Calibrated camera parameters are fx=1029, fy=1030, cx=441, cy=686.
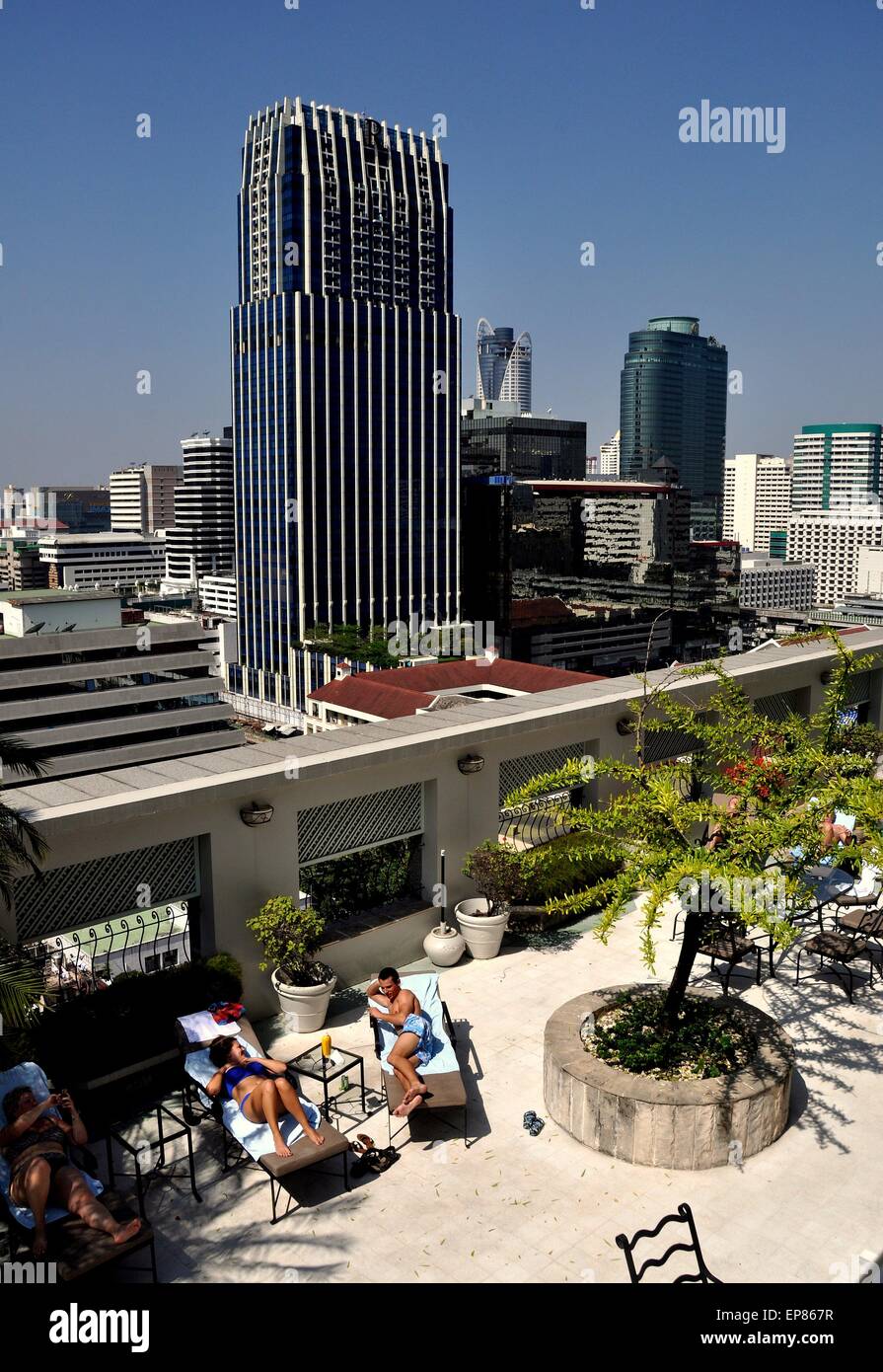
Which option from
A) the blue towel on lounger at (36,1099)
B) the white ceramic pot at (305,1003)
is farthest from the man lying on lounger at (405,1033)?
the blue towel on lounger at (36,1099)

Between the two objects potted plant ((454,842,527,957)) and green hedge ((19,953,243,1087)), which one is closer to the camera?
green hedge ((19,953,243,1087))

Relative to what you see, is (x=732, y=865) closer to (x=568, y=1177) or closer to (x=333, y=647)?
(x=568, y=1177)

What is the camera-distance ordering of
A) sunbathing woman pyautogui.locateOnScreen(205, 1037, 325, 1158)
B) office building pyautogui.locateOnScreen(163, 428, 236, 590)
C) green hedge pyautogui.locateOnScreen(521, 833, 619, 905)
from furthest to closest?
office building pyautogui.locateOnScreen(163, 428, 236, 590) → green hedge pyautogui.locateOnScreen(521, 833, 619, 905) → sunbathing woman pyautogui.locateOnScreen(205, 1037, 325, 1158)

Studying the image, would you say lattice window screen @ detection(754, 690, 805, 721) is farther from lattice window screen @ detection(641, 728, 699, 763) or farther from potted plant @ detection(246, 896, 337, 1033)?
potted plant @ detection(246, 896, 337, 1033)

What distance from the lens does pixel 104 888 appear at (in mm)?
8422

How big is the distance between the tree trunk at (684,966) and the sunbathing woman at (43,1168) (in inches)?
161

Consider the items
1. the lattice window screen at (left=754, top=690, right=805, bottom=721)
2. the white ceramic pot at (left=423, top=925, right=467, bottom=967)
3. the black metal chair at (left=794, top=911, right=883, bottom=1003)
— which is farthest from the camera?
the lattice window screen at (left=754, top=690, right=805, bottom=721)

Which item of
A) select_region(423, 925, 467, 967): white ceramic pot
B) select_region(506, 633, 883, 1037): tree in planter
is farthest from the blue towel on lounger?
select_region(423, 925, 467, 967): white ceramic pot

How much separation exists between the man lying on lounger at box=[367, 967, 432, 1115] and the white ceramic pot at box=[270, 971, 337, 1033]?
0.96m

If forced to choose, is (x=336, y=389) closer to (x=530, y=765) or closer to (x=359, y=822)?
(x=530, y=765)

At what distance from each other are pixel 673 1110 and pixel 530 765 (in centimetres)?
534

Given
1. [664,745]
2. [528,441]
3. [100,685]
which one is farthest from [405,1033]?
[528,441]

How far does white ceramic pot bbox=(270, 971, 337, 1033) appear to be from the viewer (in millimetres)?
8883
